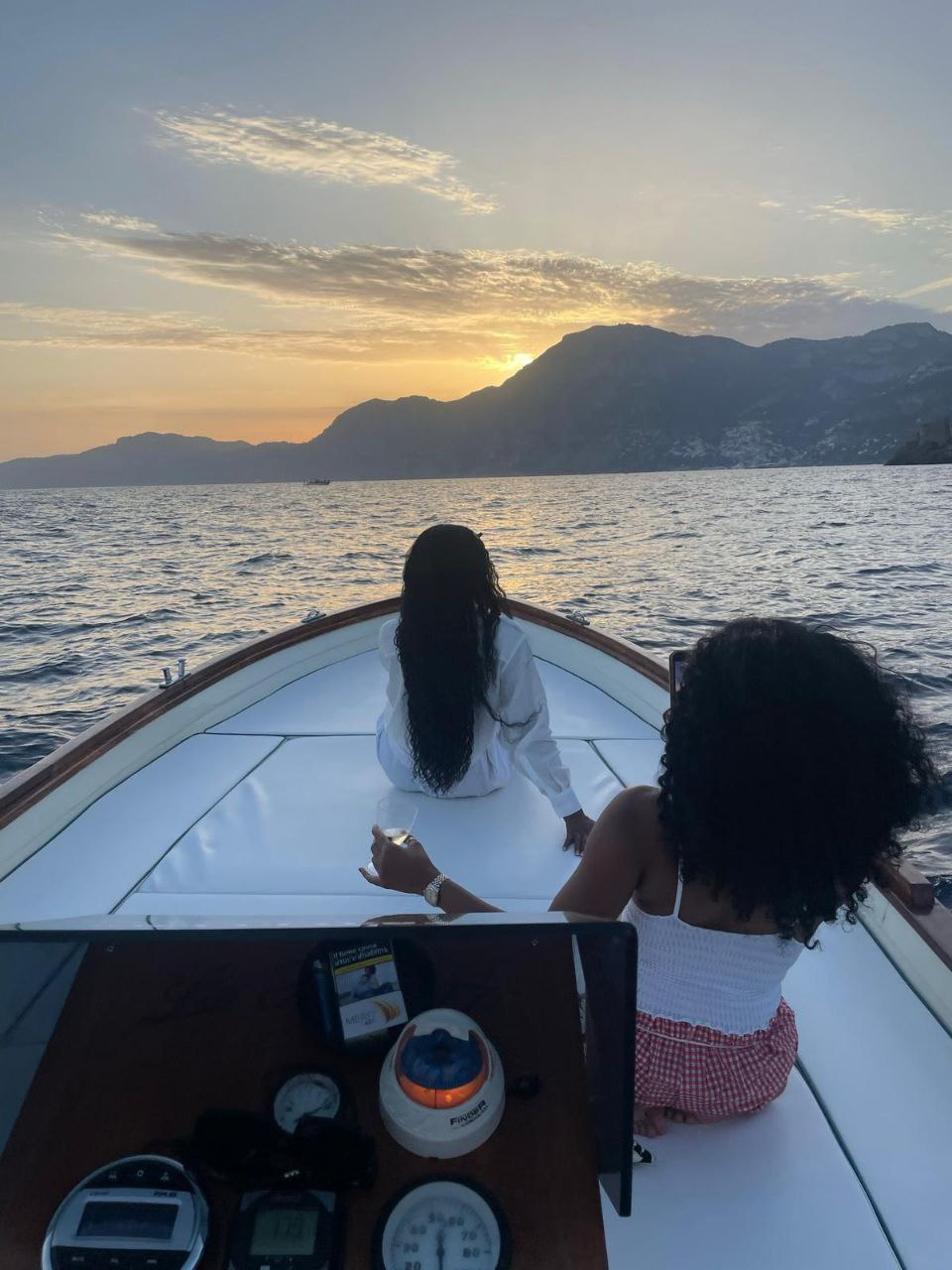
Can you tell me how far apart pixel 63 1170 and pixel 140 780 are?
2.41 m

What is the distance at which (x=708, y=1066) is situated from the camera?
1.33m

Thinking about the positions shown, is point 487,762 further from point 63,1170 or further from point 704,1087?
point 63,1170

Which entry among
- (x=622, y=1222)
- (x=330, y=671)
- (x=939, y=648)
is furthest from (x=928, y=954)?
(x=939, y=648)

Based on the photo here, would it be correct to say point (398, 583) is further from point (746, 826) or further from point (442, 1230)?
point (442, 1230)

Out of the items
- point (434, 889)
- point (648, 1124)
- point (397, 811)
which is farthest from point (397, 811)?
point (648, 1124)

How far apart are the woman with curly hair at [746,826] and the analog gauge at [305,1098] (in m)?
0.47

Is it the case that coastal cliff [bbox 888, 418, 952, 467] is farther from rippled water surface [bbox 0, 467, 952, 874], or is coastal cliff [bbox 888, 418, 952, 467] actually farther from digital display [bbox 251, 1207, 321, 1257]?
digital display [bbox 251, 1207, 321, 1257]

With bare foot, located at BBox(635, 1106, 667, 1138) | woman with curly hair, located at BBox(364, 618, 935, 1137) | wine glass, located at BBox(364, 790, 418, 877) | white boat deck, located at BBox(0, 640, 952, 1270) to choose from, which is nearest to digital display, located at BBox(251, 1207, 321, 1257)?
white boat deck, located at BBox(0, 640, 952, 1270)

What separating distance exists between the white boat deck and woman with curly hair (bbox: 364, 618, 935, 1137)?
22 cm

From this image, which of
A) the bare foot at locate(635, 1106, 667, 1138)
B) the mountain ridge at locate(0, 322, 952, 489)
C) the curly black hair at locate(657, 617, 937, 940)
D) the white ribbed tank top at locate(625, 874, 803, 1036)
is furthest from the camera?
the mountain ridge at locate(0, 322, 952, 489)

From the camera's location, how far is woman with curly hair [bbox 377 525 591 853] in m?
2.24

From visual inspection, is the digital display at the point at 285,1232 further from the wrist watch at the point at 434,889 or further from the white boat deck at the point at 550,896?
the wrist watch at the point at 434,889

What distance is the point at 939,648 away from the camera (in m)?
8.27

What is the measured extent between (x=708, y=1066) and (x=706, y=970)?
0.21m
